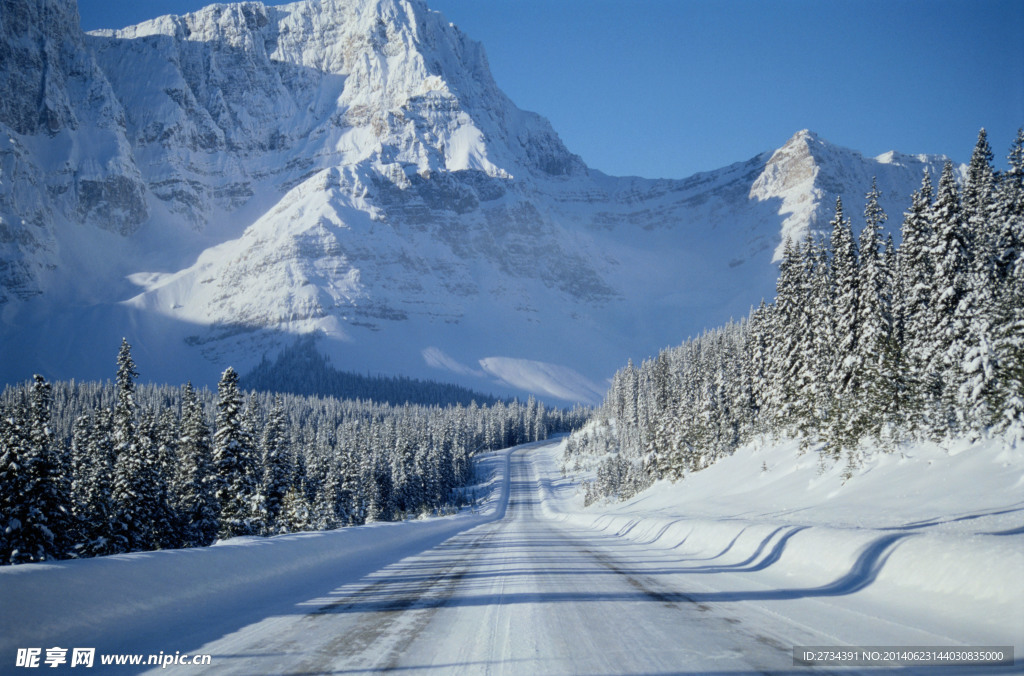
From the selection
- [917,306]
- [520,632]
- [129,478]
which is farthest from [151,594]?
[917,306]

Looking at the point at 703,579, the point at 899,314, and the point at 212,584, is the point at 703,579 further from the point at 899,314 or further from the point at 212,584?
the point at 899,314

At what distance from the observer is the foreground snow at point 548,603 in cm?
638

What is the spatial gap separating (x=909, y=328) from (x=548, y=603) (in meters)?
28.6

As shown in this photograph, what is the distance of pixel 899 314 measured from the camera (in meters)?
34.1

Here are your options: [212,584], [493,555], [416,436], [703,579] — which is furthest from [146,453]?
[416,436]

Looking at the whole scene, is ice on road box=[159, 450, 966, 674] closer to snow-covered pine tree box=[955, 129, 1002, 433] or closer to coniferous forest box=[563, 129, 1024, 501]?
snow-covered pine tree box=[955, 129, 1002, 433]

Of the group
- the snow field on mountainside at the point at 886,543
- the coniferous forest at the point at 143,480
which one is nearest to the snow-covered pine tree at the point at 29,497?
the coniferous forest at the point at 143,480

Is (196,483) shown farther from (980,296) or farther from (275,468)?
(980,296)

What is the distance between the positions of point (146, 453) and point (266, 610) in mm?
29948

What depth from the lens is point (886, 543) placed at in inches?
387

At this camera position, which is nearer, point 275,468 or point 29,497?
point 29,497

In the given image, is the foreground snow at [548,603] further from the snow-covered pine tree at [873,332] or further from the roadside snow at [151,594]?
the snow-covered pine tree at [873,332]

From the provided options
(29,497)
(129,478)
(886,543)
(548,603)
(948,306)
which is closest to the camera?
(548,603)

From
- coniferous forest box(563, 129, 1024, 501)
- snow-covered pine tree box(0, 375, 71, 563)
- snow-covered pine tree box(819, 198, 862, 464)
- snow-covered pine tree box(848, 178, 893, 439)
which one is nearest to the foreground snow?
coniferous forest box(563, 129, 1024, 501)
